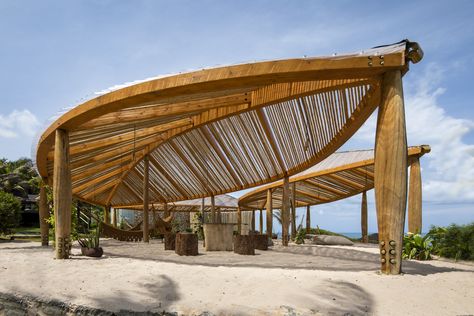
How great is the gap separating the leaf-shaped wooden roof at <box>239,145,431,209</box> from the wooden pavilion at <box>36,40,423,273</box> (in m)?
2.30

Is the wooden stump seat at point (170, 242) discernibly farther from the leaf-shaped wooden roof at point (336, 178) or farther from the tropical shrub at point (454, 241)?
the leaf-shaped wooden roof at point (336, 178)

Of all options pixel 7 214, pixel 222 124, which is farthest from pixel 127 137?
pixel 7 214

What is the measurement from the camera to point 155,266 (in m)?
6.34

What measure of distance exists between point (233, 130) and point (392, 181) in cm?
683

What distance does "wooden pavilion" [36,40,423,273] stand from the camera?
553 cm

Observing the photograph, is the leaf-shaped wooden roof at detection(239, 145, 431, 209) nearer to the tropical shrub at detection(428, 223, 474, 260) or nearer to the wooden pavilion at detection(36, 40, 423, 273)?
the wooden pavilion at detection(36, 40, 423, 273)

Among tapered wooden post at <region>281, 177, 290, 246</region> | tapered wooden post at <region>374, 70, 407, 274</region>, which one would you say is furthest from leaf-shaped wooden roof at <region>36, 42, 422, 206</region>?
tapered wooden post at <region>281, 177, 290, 246</region>

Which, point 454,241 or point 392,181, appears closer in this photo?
point 392,181

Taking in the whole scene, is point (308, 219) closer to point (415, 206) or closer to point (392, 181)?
point (415, 206)

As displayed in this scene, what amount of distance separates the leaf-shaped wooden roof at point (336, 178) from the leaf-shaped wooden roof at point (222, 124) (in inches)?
91.0

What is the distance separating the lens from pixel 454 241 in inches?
374

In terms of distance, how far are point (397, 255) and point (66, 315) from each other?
162 inches

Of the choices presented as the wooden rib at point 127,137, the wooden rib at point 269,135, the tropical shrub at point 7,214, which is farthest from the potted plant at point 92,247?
the tropical shrub at point 7,214

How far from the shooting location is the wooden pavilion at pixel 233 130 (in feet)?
18.1
